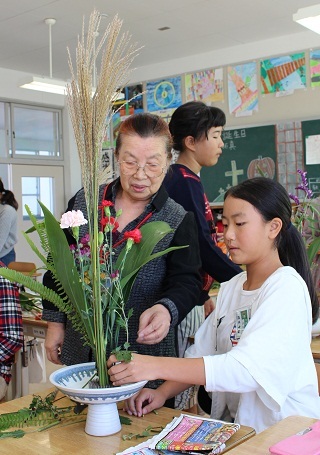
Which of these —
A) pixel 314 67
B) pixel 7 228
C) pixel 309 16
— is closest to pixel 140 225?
pixel 309 16

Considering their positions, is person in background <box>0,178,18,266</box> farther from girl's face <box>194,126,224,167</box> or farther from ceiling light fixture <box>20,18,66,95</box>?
girl's face <box>194,126,224,167</box>

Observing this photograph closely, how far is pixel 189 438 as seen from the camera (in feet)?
3.74

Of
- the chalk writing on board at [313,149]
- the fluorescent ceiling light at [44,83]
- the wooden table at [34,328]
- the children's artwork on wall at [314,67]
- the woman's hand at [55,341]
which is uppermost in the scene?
the children's artwork on wall at [314,67]

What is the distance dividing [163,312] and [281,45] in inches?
194

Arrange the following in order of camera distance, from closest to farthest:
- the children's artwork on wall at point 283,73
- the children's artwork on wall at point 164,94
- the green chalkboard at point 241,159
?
the children's artwork on wall at point 283,73 < the green chalkboard at point 241,159 < the children's artwork on wall at point 164,94

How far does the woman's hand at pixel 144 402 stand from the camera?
1.34 metres

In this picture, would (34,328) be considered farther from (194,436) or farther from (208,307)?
(194,436)

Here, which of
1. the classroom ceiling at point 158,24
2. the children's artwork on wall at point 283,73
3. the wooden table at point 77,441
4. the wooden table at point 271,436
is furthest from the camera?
the children's artwork on wall at point 283,73

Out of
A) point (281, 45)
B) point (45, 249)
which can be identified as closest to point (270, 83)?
point (281, 45)

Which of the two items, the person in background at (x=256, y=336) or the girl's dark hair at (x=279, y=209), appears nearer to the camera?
the person in background at (x=256, y=336)

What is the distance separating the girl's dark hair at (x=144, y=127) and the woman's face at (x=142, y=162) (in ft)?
0.04

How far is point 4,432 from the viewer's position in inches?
48.1

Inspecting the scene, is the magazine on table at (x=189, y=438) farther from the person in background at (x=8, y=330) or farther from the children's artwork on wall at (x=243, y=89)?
the children's artwork on wall at (x=243, y=89)

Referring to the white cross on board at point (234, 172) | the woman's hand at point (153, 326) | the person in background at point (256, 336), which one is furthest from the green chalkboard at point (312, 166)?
the woman's hand at point (153, 326)
